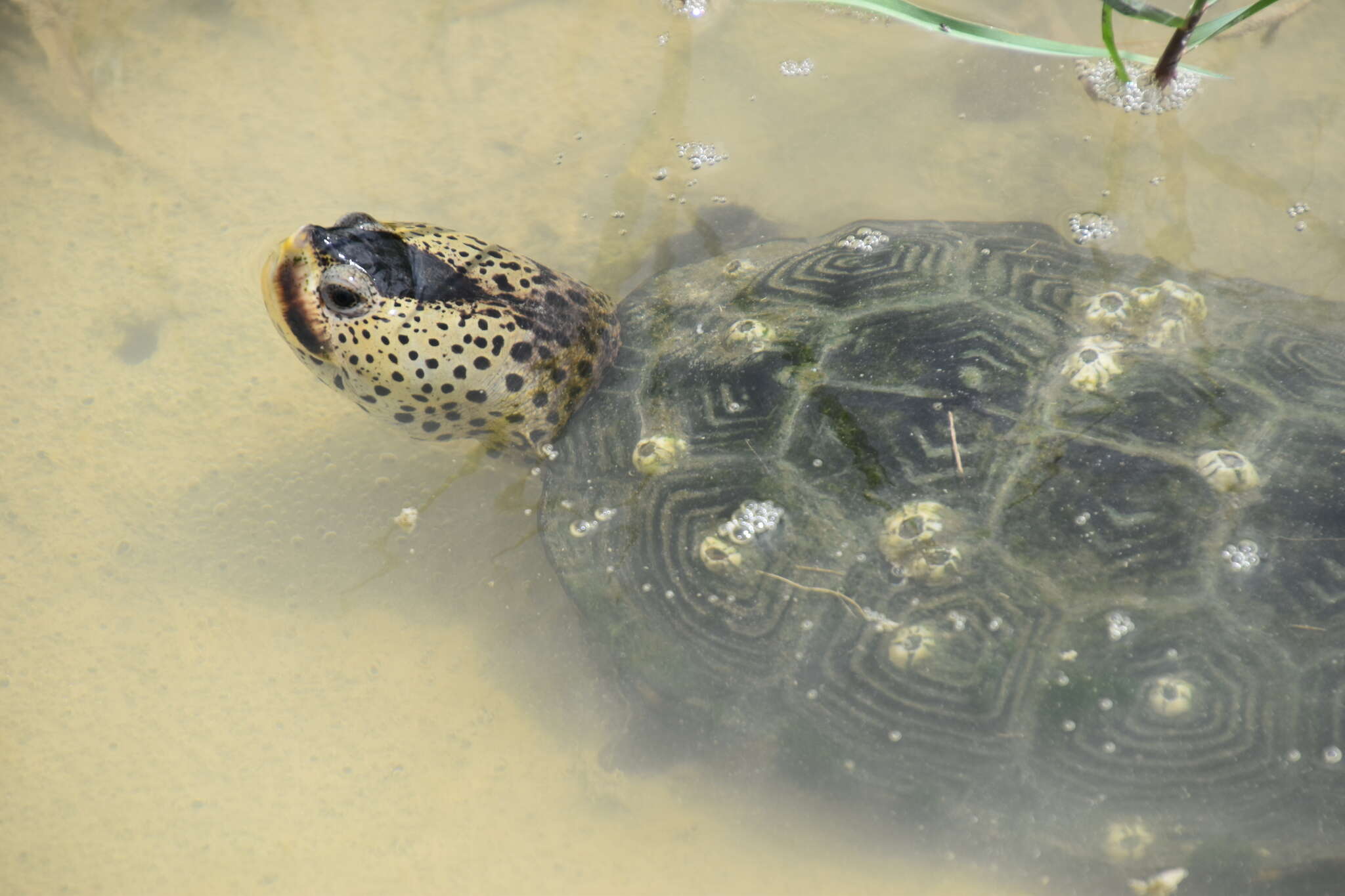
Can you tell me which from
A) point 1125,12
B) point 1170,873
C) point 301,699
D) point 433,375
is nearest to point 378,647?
point 301,699

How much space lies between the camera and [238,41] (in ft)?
13.2

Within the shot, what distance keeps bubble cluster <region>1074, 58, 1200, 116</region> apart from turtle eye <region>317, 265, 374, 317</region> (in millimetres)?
2972

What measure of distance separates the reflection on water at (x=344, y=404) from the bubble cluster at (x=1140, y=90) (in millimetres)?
67

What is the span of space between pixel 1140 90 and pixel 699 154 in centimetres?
177

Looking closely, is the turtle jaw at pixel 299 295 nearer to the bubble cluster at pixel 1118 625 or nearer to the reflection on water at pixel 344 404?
the reflection on water at pixel 344 404

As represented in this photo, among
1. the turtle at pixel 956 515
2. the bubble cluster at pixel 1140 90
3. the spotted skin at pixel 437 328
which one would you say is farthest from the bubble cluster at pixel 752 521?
the bubble cluster at pixel 1140 90

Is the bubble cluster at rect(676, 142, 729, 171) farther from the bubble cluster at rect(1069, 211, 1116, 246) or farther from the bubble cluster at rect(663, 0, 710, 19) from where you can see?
the bubble cluster at rect(1069, 211, 1116, 246)

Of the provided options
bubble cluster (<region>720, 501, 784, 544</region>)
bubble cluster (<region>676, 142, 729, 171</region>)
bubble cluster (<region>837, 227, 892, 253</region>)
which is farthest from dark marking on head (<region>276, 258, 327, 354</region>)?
bubble cluster (<region>676, 142, 729, 171</region>)

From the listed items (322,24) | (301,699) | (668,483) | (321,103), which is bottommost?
(301,699)

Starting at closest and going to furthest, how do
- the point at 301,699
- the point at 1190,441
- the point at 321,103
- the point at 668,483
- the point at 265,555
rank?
1. the point at 1190,441
2. the point at 668,483
3. the point at 301,699
4. the point at 265,555
5. the point at 321,103

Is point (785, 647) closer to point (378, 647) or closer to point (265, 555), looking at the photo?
point (378, 647)

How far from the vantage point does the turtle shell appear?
1927mm

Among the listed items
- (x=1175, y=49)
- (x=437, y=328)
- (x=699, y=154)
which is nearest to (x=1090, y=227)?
(x=1175, y=49)

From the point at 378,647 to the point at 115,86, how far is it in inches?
114
